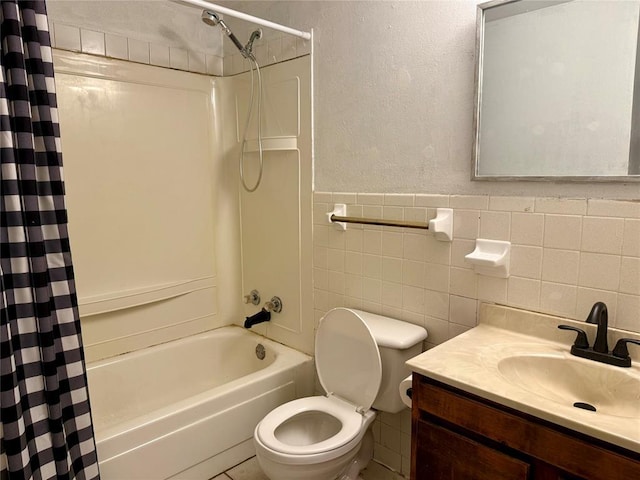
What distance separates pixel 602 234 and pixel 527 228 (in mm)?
217

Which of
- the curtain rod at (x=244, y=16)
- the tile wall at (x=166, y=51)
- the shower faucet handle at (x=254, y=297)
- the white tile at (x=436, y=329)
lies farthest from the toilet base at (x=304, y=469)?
the tile wall at (x=166, y=51)

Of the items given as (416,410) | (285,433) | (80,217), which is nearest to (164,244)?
(80,217)

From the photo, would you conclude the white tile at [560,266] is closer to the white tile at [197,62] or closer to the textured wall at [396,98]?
the textured wall at [396,98]

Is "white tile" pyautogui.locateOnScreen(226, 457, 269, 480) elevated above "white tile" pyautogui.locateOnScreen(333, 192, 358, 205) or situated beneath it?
situated beneath

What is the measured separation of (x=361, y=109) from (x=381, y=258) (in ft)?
2.18

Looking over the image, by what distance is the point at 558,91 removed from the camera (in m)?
1.39

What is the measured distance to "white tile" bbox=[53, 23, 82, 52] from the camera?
6.63ft

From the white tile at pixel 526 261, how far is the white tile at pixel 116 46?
2040 millimetres

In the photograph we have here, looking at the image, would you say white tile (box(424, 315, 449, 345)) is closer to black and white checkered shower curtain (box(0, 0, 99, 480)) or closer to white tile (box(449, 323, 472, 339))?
white tile (box(449, 323, 472, 339))

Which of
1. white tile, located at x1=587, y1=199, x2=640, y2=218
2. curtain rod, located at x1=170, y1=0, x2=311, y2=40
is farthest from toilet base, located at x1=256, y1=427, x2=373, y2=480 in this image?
curtain rod, located at x1=170, y1=0, x2=311, y2=40

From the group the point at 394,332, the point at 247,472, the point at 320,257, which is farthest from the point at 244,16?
the point at 247,472

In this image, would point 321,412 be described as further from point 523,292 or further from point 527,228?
point 527,228

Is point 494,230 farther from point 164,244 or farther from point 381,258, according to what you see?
point 164,244

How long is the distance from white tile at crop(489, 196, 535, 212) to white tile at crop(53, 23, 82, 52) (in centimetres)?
198
